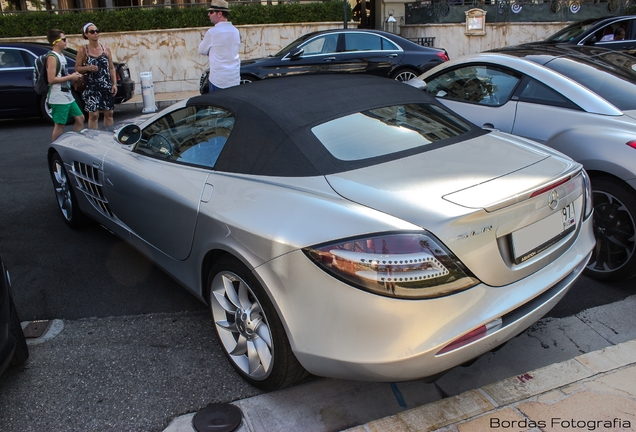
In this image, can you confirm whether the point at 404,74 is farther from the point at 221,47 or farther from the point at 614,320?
the point at 614,320

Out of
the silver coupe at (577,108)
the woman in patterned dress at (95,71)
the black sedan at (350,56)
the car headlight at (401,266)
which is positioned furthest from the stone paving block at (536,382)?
the black sedan at (350,56)

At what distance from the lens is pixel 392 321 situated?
2.25m

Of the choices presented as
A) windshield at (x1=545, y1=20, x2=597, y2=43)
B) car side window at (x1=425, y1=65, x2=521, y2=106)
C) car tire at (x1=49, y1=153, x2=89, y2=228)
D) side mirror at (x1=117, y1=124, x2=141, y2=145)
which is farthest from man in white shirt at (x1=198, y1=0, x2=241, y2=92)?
windshield at (x1=545, y1=20, x2=597, y2=43)

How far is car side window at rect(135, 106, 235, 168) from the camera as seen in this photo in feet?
10.7

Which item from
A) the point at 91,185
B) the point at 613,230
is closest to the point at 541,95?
the point at 613,230

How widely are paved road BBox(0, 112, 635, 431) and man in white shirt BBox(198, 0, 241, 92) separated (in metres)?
2.68

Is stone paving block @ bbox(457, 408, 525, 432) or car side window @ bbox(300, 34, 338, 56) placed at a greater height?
car side window @ bbox(300, 34, 338, 56)

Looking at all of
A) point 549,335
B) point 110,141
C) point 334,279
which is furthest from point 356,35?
point 334,279

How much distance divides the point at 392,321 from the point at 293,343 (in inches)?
19.6

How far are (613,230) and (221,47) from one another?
192 inches

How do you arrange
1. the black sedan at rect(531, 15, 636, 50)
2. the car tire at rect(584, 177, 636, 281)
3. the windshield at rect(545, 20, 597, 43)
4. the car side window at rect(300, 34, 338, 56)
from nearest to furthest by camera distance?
the car tire at rect(584, 177, 636, 281), the black sedan at rect(531, 15, 636, 50), the windshield at rect(545, 20, 597, 43), the car side window at rect(300, 34, 338, 56)

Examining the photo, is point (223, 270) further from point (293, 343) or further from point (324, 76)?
point (324, 76)

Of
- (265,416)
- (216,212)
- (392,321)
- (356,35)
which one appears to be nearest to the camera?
(392,321)

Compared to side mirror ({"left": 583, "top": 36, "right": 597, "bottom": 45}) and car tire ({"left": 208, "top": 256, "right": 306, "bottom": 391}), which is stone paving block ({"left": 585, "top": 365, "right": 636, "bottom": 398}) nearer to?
car tire ({"left": 208, "top": 256, "right": 306, "bottom": 391})
